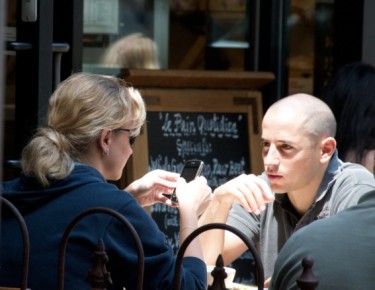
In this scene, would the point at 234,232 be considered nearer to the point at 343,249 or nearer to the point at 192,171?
the point at 343,249

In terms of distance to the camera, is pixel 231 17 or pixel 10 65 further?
pixel 231 17

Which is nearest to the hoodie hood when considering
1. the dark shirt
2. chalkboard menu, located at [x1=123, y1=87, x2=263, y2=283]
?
the dark shirt

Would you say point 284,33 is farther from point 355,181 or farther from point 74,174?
point 74,174

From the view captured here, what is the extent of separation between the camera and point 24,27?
4887 mm

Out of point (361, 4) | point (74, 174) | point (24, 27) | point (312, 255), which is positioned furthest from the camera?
point (361, 4)

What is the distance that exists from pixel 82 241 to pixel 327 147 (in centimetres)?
145

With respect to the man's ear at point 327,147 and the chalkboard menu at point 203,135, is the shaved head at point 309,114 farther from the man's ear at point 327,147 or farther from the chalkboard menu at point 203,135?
the chalkboard menu at point 203,135

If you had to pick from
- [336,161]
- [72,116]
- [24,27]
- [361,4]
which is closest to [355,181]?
[336,161]

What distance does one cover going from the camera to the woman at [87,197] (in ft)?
11.6

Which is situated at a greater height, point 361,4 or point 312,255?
point 361,4

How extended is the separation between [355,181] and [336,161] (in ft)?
0.67

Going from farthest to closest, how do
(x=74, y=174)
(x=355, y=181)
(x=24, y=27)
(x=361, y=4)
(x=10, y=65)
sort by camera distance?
(x=361, y=4), (x=10, y=65), (x=24, y=27), (x=355, y=181), (x=74, y=174)

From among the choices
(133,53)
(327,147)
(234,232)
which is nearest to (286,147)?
(327,147)

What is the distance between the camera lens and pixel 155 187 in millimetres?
4328
